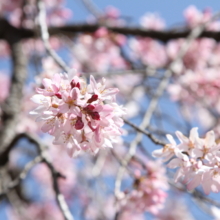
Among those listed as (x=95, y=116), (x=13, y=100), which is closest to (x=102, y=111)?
(x=95, y=116)

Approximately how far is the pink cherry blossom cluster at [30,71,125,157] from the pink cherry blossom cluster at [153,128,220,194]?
178 mm

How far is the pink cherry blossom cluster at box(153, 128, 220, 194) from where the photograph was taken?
81cm

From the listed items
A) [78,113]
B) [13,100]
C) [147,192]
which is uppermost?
[78,113]

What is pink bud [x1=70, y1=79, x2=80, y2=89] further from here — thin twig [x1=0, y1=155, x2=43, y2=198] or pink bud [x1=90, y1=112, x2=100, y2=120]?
thin twig [x1=0, y1=155, x2=43, y2=198]

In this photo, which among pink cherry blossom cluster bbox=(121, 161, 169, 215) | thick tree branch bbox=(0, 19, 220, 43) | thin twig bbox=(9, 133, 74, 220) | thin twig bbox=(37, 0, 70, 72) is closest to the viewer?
thin twig bbox=(9, 133, 74, 220)

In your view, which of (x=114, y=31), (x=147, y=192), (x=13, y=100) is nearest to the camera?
(x=147, y=192)

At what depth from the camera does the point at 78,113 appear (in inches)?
29.3

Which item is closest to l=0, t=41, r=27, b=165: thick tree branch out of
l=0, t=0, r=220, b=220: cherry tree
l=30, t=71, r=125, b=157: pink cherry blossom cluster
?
l=0, t=0, r=220, b=220: cherry tree

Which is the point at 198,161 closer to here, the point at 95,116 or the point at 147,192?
the point at 95,116

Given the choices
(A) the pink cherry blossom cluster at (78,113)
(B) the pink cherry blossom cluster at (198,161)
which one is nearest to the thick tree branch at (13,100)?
(A) the pink cherry blossom cluster at (78,113)

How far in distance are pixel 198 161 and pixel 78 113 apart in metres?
0.33

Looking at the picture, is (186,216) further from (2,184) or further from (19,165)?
(2,184)

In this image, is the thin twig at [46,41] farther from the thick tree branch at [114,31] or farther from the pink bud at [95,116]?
the thick tree branch at [114,31]

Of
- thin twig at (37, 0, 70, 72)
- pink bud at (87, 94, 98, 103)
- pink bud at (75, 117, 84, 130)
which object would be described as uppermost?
thin twig at (37, 0, 70, 72)
